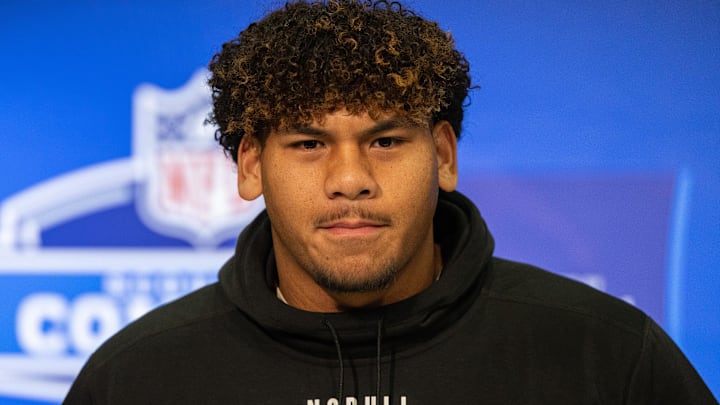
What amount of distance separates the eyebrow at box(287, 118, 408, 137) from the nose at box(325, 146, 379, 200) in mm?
28

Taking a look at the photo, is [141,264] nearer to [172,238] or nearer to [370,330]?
[172,238]

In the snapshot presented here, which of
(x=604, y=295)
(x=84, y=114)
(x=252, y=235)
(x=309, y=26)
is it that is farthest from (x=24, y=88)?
(x=604, y=295)

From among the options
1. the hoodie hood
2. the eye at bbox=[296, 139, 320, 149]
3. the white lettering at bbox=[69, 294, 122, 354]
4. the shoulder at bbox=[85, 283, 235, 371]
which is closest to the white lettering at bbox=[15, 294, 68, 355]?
the white lettering at bbox=[69, 294, 122, 354]

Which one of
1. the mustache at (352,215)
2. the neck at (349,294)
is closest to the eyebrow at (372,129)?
the mustache at (352,215)

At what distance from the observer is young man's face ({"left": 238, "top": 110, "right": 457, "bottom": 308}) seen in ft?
Result: 4.10

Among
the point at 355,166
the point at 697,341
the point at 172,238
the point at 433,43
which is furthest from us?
the point at 172,238

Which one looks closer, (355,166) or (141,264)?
(355,166)

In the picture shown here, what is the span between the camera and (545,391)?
1281 mm

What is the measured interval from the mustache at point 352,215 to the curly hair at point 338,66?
0.14m

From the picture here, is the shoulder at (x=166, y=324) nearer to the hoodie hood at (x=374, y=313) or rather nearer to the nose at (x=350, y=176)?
the hoodie hood at (x=374, y=313)

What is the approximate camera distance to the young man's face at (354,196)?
1250mm

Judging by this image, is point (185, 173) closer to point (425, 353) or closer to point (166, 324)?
point (166, 324)

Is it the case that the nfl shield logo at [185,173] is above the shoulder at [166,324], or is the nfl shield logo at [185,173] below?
above

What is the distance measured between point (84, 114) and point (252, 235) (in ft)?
3.45
